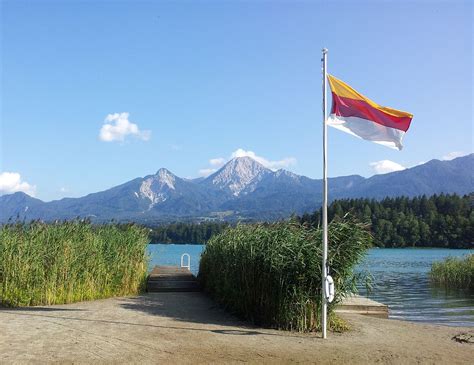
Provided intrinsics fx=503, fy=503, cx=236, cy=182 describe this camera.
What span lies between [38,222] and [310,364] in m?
11.0

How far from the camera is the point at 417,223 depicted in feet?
343

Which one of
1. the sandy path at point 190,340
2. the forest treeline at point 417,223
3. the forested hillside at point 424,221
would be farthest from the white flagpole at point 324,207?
the forested hillside at point 424,221

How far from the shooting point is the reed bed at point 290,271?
1080 cm

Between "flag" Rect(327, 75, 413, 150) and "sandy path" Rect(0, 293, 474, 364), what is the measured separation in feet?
13.5

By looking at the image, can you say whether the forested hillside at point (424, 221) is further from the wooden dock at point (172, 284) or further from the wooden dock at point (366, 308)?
the wooden dock at point (366, 308)

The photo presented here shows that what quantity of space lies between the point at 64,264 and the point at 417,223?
9996 centimetres

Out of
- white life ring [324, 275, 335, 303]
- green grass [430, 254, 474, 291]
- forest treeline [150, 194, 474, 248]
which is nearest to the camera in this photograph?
white life ring [324, 275, 335, 303]

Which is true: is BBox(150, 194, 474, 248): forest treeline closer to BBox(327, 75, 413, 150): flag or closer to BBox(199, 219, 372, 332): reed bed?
BBox(199, 219, 372, 332): reed bed

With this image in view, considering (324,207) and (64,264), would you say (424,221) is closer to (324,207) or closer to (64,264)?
(64,264)

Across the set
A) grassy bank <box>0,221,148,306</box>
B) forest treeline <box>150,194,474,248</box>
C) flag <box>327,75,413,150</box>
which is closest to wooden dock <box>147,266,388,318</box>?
grassy bank <box>0,221,148,306</box>

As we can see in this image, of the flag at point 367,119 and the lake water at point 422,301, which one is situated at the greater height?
the flag at point 367,119

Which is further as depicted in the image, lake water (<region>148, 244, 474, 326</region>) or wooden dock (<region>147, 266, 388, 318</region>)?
lake water (<region>148, 244, 474, 326</region>)

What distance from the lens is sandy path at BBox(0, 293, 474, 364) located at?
8.60 m

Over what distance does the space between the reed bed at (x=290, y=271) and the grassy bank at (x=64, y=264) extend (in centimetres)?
491
